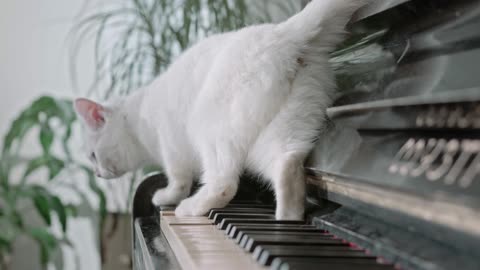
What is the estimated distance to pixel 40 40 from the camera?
2.74 meters

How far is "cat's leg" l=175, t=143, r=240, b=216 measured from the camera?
102 centimetres

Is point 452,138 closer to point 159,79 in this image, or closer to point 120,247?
point 159,79

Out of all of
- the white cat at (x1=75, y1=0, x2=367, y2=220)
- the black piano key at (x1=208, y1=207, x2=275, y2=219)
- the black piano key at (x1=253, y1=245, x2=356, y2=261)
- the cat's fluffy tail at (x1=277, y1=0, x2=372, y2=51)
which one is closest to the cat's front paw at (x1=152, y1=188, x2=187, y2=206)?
the white cat at (x1=75, y1=0, x2=367, y2=220)

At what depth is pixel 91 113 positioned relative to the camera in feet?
5.37

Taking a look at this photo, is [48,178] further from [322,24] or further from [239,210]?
[322,24]

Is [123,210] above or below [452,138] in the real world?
below

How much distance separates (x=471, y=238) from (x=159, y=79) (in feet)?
3.86

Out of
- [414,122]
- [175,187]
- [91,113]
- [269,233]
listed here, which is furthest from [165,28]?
[414,122]

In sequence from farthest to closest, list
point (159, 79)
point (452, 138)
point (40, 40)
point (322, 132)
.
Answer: point (40, 40)
point (159, 79)
point (322, 132)
point (452, 138)

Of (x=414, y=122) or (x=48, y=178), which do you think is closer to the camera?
(x=414, y=122)

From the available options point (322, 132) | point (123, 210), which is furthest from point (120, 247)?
point (322, 132)

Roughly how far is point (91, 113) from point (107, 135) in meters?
0.07

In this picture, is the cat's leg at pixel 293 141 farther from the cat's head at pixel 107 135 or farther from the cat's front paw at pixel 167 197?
the cat's head at pixel 107 135

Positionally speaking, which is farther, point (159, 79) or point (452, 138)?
point (159, 79)
